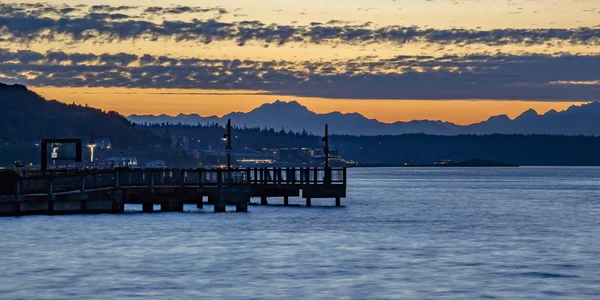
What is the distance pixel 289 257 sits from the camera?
48.6 meters

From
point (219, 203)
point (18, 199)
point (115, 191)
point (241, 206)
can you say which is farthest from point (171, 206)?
point (18, 199)

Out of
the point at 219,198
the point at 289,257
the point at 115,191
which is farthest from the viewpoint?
the point at 219,198

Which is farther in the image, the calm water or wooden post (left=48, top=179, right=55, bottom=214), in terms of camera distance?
wooden post (left=48, top=179, right=55, bottom=214)

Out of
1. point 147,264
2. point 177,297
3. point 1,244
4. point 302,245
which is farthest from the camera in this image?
point 302,245

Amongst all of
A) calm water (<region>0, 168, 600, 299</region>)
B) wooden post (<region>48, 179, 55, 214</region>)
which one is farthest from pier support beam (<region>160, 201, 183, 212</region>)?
wooden post (<region>48, 179, 55, 214</region>)

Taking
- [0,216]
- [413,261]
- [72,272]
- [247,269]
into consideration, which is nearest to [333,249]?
[413,261]

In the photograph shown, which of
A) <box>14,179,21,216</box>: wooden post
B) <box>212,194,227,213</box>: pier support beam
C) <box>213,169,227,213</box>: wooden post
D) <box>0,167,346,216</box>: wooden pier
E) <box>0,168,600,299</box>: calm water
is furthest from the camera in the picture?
<box>212,194,227,213</box>: pier support beam

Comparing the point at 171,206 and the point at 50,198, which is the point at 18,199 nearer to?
the point at 50,198

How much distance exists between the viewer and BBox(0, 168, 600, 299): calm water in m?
38.0

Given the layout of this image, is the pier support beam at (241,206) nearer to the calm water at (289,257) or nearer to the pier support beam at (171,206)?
the calm water at (289,257)

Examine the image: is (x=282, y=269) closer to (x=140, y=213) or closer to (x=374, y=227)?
(x=374, y=227)

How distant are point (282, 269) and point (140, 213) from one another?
33.3 m

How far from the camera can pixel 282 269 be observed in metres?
43.8

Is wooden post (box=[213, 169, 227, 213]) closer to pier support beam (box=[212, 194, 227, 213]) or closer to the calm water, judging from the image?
pier support beam (box=[212, 194, 227, 213])
